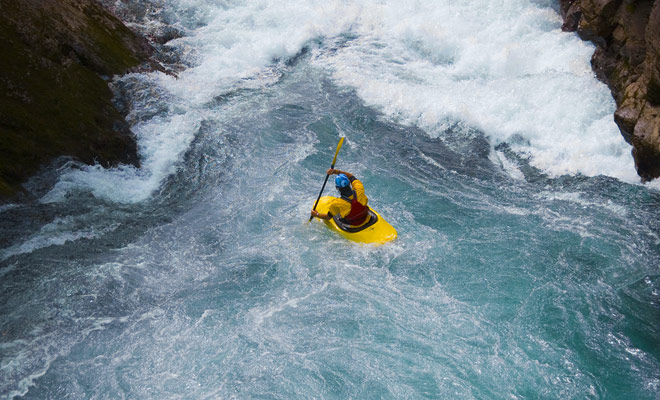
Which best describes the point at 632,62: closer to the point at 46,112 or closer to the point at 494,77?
the point at 494,77

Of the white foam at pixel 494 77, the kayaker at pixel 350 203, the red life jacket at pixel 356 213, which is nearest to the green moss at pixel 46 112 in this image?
the kayaker at pixel 350 203

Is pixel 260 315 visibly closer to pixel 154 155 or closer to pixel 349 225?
pixel 349 225

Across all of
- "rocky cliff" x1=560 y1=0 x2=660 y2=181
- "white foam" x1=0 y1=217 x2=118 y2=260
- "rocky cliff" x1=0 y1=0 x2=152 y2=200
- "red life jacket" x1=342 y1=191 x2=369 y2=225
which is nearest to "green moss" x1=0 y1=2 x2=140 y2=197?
"rocky cliff" x1=0 y1=0 x2=152 y2=200

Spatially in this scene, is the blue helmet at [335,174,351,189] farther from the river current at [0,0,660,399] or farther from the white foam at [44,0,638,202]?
the white foam at [44,0,638,202]

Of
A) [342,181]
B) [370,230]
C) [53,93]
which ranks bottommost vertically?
[370,230]

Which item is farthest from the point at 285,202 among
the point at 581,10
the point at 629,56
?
the point at 581,10

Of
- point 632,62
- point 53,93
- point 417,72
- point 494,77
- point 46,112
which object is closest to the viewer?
point 46,112

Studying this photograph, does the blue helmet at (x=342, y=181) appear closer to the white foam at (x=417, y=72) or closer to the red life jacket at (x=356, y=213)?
A: the red life jacket at (x=356, y=213)

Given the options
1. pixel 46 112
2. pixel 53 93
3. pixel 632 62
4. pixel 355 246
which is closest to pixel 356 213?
pixel 355 246
